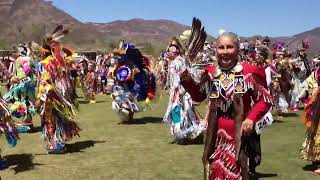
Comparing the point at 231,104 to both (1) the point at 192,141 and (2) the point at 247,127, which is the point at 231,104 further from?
(1) the point at 192,141

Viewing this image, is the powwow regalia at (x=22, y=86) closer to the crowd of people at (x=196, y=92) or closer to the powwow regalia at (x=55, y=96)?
the crowd of people at (x=196, y=92)

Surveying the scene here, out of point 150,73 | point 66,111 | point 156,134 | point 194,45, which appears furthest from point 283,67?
point 194,45

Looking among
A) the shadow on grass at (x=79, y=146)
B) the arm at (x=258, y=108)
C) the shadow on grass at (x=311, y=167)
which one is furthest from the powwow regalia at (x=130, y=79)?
the arm at (x=258, y=108)

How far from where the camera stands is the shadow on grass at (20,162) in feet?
29.8

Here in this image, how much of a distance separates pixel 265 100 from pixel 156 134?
24.4 ft

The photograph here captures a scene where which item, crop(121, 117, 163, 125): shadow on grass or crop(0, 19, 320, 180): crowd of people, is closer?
crop(0, 19, 320, 180): crowd of people

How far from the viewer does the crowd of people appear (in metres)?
5.10

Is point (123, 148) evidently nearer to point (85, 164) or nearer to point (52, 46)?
point (85, 164)

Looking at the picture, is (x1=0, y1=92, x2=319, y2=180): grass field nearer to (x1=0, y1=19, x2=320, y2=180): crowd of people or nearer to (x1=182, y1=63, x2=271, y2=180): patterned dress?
(x1=0, y1=19, x2=320, y2=180): crowd of people

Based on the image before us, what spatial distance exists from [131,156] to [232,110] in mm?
5020

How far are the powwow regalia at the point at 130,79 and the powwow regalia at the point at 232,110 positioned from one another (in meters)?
8.62

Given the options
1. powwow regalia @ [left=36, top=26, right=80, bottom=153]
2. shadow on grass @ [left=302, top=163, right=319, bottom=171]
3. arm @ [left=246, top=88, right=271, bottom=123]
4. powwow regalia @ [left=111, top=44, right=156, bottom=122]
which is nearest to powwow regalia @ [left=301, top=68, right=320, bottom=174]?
shadow on grass @ [left=302, top=163, right=319, bottom=171]

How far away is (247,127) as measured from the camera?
195 inches

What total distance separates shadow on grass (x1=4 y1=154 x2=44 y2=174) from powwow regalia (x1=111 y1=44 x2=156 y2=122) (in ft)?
14.0
